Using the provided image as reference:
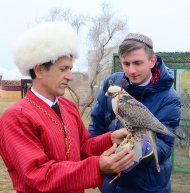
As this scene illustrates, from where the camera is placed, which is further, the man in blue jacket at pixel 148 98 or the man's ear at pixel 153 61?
the man's ear at pixel 153 61

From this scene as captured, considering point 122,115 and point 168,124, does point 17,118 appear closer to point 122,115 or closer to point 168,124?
point 122,115

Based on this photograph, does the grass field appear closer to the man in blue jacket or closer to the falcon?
the man in blue jacket

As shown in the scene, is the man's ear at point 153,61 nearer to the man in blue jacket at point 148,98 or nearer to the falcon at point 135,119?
the man in blue jacket at point 148,98

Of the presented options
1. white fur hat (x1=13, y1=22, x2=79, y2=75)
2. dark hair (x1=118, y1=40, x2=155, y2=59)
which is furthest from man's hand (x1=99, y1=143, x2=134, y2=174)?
dark hair (x1=118, y1=40, x2=155, y2=59)

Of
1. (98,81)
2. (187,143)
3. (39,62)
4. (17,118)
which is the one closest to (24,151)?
(17,118)

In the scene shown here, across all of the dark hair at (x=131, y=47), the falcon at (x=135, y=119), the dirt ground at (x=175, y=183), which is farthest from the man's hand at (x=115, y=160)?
the dirt ground at (x=175, y=183)

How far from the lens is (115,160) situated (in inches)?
94.3

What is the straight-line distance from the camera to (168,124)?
344 cm

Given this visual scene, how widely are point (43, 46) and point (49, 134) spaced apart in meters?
0.65

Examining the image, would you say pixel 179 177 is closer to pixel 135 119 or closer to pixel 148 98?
pixel 148 98

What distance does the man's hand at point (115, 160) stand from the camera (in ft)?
7.88

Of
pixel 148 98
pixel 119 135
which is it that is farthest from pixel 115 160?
pixel 148 98

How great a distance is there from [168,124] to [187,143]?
18.6ft

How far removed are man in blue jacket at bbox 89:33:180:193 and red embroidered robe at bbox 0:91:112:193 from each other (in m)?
0.75
